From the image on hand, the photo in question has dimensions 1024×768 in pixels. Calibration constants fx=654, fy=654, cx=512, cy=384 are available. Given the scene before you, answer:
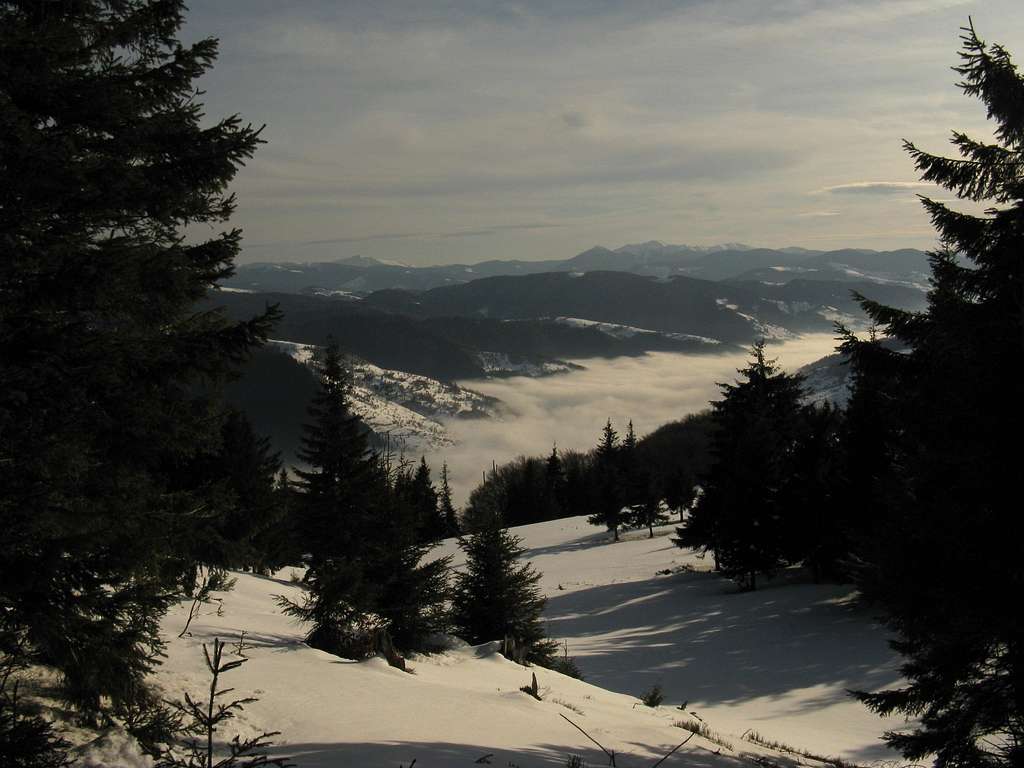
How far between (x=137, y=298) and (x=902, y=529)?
9.51 m

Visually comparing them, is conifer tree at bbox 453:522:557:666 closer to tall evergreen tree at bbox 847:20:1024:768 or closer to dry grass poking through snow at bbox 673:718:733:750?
dry grass poking through snow at bbox 673:718:733:750

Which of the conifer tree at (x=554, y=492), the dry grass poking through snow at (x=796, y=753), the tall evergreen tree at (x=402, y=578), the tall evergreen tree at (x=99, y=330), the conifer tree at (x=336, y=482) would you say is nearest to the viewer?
the tall evergreen tree at (x=99, y=330)

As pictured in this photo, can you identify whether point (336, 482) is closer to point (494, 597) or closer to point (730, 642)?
point (494, 597)

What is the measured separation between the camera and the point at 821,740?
12961mm

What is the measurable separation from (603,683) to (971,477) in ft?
43.4

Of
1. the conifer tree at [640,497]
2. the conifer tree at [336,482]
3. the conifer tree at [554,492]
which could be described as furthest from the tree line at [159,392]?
the conifer tree at [554,492]

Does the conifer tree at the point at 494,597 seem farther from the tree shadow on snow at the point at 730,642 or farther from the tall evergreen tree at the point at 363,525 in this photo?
the tree shadow on snow at the point at 730,642

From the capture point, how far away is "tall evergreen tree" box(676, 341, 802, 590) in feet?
86.5

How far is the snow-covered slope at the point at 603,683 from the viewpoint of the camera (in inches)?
293

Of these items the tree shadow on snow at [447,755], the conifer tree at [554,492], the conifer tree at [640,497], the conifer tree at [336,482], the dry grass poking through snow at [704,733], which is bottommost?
the conifer tree at [554,492]

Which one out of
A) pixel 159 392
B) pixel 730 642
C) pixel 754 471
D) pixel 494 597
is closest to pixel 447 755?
pixel 159 392

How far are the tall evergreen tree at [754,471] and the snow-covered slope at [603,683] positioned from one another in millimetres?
1569

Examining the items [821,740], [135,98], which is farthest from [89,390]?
[821,740]

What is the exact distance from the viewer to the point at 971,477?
25.3ft
